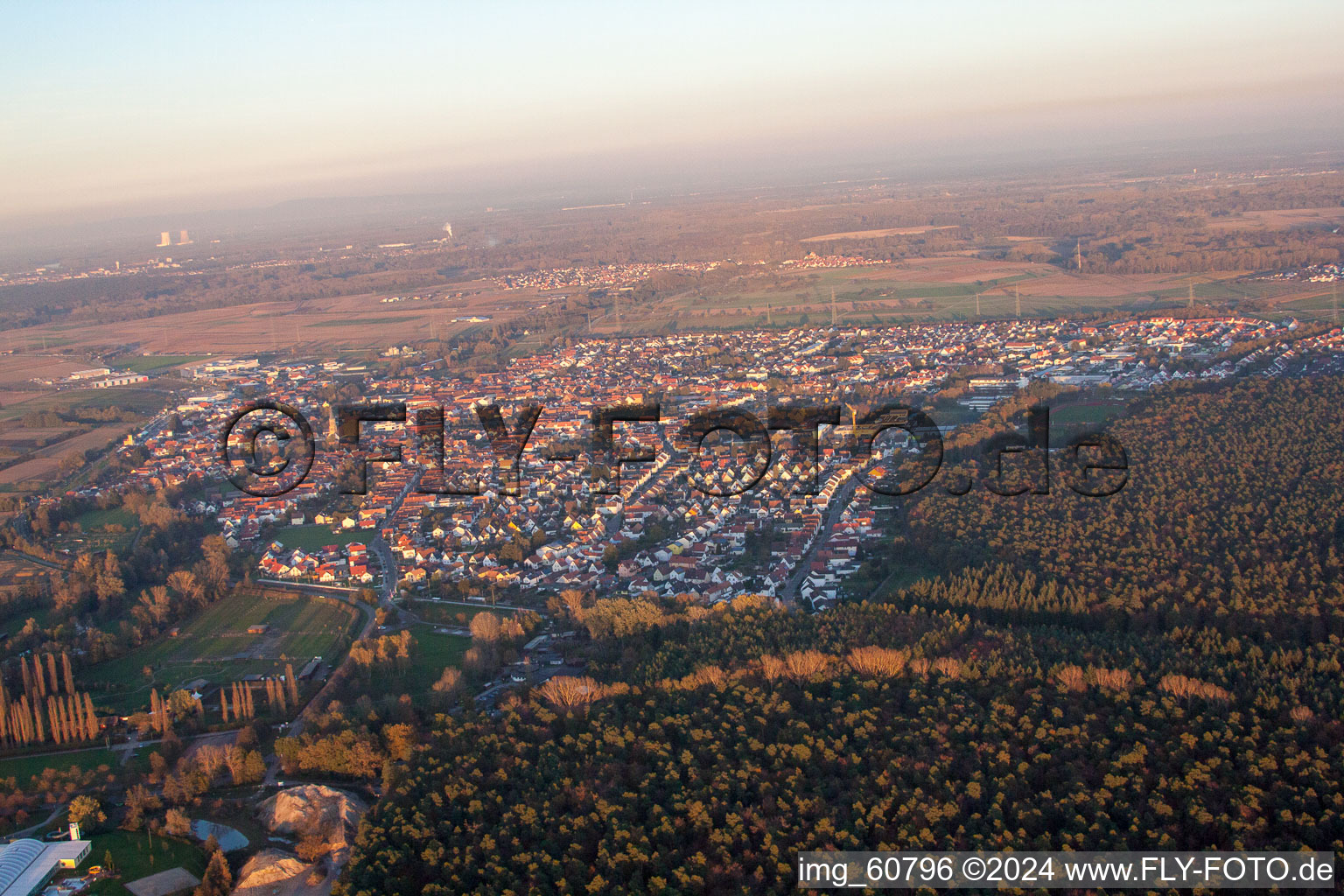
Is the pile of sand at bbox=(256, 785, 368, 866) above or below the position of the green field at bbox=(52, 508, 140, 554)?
below

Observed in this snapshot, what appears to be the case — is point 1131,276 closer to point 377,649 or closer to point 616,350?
point 616,350

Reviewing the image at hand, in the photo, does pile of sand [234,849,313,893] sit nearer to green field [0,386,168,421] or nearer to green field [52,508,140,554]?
green field [52,508,140,554]

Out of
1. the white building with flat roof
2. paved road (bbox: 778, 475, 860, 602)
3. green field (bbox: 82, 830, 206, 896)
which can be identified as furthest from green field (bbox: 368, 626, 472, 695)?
paved road (bbox: 778, 475, 860, 602)

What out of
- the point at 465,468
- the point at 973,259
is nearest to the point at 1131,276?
the point at 973,259

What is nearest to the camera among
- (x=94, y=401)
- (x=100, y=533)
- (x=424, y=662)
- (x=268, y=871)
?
(x=268, y=871)

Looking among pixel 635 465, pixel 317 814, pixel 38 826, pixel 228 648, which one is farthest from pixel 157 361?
pixel 317 814

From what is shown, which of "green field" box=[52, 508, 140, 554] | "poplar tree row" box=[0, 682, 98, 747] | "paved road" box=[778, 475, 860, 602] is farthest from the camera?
"green field" box=[52, 508, 140, 554]

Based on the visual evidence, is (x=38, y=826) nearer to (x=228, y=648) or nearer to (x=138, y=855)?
(x=138, y=855)
